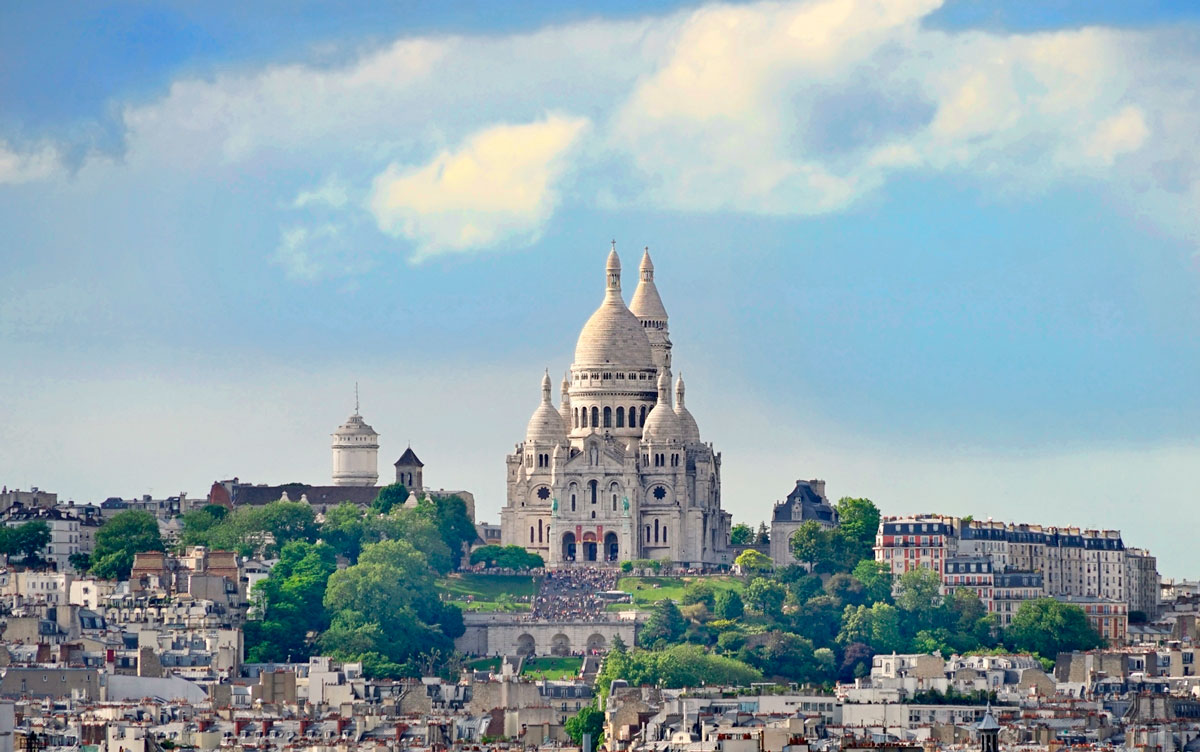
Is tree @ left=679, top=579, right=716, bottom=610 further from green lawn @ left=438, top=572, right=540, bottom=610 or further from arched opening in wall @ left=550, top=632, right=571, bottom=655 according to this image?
green lawn @ left=438, top=572, right=540, bottom=610

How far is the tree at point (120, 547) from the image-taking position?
194m

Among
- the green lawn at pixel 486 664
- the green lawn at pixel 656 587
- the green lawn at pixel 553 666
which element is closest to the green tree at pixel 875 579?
the green lawn at pixel 656 587

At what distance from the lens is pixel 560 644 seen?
18538 centimetres

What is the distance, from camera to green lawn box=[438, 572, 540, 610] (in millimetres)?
191375

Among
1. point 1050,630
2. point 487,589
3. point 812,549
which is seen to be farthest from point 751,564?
point 1050,630

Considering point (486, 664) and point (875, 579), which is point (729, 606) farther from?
point (486, 664)

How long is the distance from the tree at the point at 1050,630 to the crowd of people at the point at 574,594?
17.3m

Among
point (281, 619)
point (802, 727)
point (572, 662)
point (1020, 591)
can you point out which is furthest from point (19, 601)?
point (802, 727)

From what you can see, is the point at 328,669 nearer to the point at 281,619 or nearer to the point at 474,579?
the point at 281,619

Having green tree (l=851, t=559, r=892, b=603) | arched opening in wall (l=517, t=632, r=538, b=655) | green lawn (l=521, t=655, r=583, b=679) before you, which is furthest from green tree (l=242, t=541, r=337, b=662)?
green tree (l=851, t=559, r=892, b=603)

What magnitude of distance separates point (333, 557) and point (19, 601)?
641 inches

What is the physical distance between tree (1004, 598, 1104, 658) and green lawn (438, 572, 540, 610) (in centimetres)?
2072

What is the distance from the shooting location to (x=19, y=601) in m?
185

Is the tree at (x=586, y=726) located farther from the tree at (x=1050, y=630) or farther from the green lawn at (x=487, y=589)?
the green lawn at (x=487, y=589)
